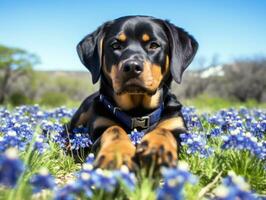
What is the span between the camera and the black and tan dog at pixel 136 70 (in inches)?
175

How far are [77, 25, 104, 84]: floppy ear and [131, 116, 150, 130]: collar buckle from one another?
0.85 meters

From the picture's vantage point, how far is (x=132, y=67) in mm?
4301

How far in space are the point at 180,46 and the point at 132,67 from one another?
1084 millimetres

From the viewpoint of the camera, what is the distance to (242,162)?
3.11 m

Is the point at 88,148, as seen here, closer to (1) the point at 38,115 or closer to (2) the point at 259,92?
(1) the point at 38,115

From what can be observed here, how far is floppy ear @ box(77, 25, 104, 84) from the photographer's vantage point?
5137 millimetres

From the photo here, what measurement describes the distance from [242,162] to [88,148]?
2.20 metres

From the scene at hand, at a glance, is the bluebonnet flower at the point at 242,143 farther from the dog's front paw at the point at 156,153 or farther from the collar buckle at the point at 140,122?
the collar buckle at the point at 140,122

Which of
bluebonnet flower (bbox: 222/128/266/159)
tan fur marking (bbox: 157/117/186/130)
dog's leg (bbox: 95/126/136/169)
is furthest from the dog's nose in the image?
bluebonnet flower (bbox: 222/128/266/159)

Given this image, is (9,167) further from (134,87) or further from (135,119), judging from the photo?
(135,119)

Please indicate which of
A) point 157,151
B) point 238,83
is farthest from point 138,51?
point 238,83

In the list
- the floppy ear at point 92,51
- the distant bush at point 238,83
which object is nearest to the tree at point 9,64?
the distant bush at point 238,83

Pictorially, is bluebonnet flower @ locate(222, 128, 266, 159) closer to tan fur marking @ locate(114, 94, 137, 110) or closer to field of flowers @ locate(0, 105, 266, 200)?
field of flowers @ locate(0, 105, 266, 200)

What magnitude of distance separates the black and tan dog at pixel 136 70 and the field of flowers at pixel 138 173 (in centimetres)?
47
